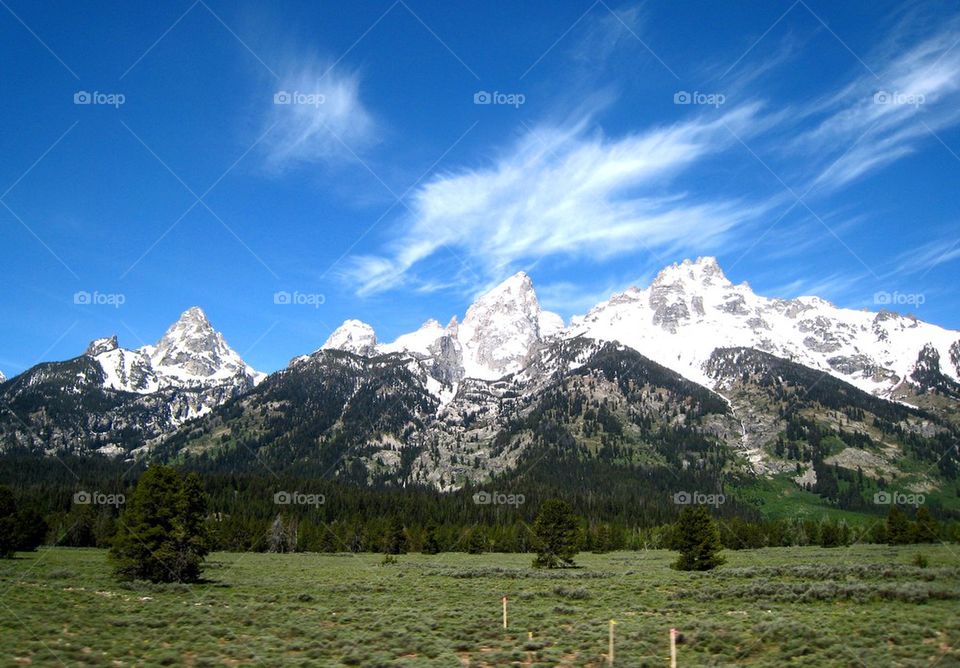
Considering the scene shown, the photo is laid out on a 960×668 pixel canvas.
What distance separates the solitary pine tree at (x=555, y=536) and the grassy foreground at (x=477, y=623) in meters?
27.6

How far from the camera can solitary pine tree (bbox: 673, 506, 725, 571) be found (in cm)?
6353

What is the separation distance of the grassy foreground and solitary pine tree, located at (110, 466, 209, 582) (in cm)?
236

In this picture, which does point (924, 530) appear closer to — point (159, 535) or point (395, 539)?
point (395, 539)

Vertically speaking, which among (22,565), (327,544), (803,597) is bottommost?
(327,544)

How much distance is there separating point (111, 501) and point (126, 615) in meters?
135

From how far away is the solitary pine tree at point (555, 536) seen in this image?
73.9m

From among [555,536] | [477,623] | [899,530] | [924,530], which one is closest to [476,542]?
[555,536]

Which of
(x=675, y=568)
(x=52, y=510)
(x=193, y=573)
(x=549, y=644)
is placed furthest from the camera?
(x=52, y=510)

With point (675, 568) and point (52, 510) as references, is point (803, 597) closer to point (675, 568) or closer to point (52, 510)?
point (675, 568)

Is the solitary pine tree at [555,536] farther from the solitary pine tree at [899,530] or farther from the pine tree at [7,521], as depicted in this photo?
the pine tree at [7,521]

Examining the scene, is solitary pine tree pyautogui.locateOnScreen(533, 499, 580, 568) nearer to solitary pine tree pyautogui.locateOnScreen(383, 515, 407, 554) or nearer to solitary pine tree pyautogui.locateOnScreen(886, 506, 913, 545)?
solitary pine tree pyautogui.locateOnScreen(383, 515, 407, 554)

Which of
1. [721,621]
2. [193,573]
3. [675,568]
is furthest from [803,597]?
[193,573]

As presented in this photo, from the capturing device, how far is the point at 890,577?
42969 mm

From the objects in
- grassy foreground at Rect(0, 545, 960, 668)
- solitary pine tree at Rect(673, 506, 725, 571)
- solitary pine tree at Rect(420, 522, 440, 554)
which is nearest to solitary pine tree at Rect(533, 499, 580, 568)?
solitary pine tree at Rect(673, 506, 725, 571)
